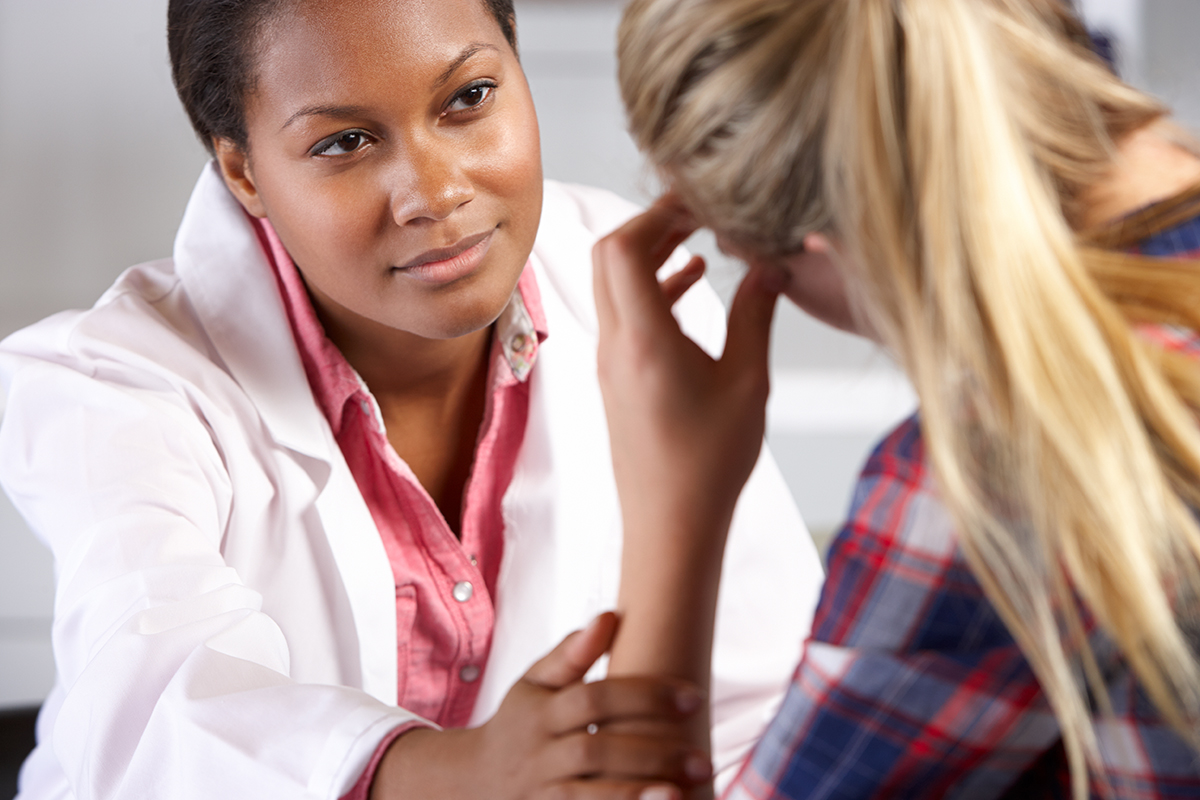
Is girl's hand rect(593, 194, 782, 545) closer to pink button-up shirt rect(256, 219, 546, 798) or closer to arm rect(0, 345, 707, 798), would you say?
arm rect(0, 345, 707, 798)

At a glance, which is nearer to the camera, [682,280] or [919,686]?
[919,686]

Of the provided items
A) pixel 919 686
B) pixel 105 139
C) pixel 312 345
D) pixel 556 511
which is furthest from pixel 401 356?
pixel 105 139

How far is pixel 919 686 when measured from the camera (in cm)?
44

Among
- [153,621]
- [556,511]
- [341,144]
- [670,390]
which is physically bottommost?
[556,511]

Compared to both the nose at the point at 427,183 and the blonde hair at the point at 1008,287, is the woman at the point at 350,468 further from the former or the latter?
the blonde hair at the point at 1008,287

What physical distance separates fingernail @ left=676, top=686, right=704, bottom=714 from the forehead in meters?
0.39

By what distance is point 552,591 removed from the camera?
0.85 m

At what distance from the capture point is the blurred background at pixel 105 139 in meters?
1.35

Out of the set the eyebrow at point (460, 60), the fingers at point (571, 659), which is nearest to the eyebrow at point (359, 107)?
the eyebrow at point (460, 60)

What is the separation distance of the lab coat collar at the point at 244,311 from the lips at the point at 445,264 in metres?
0.14

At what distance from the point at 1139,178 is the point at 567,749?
0.37 m

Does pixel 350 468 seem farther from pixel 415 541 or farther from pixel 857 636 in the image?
pixel 857 636

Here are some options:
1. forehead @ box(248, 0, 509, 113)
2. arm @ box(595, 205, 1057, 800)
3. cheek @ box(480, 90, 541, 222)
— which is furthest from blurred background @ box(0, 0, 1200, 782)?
arm @ box(595, 205, 1057, 800)

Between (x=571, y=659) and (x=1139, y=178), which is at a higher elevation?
(x=1139, y=178)
